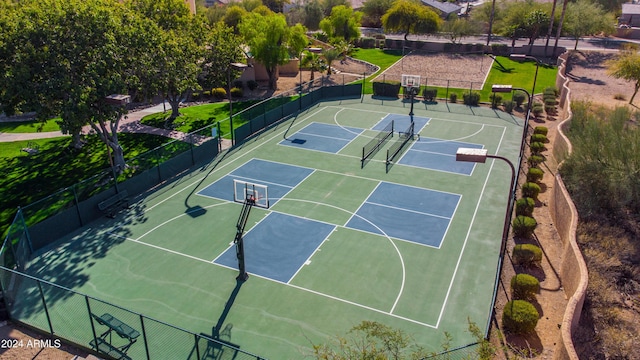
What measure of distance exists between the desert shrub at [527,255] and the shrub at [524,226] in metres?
1.91

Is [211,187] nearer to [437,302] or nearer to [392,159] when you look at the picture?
[392,159]

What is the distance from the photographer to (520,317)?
17.6 meters

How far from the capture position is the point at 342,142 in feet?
122

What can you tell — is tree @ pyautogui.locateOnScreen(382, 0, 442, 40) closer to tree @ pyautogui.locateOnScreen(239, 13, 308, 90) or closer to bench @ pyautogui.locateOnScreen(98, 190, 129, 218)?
tree @ pyautogui.locateOnScreen(239, 13, 308, 90)

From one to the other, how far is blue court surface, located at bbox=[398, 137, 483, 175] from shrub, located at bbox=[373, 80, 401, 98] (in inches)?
512

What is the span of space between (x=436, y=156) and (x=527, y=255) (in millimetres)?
13740

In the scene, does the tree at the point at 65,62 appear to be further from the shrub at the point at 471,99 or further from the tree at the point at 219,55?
the shrub at the point at 471,99

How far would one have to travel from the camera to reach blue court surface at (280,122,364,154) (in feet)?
119

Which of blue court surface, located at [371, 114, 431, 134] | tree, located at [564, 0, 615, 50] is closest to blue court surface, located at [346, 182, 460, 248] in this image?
blue court surface, located at [371, 114, 431, 134]

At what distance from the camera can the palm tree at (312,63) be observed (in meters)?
57.2

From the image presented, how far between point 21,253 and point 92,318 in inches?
279

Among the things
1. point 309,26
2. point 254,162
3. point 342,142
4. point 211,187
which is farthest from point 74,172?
point 309,26

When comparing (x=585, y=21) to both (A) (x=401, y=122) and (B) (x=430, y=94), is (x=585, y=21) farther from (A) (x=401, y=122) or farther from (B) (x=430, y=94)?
(A) (x=401, y=122)

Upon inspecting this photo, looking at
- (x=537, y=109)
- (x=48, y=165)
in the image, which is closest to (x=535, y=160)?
(x=537, y=109)
